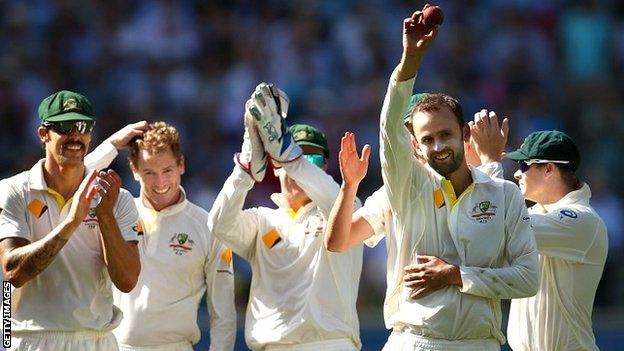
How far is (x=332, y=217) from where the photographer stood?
6.46 metres

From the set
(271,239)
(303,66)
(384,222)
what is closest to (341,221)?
(384,222)

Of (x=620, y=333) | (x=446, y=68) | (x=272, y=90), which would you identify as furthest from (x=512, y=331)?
(x=446, y=68)

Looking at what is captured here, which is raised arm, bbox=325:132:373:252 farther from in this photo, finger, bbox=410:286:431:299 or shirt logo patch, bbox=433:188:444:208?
finger, bbox=410:286:431:299

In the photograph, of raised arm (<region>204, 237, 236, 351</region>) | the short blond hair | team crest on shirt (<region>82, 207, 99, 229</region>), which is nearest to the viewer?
team crest on shirt (<region>82, 207, 99, 229</region>)

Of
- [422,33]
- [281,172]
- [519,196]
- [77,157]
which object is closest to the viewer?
[422,33]

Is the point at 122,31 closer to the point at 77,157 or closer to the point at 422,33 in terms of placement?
the point at 77,157

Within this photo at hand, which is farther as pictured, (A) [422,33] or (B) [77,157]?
(B) [77,157]

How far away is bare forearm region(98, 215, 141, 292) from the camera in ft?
21.5

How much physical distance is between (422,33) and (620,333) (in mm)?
5824

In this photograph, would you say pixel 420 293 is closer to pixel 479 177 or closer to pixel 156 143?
pixel 479 177

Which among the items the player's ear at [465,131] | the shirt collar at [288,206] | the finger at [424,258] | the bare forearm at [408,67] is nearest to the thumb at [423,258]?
the finger at [424,258]

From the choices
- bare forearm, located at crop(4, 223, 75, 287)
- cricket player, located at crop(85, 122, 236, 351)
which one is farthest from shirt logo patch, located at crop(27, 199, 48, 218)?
cricket player, located at crop(85, 122, 236, 351)

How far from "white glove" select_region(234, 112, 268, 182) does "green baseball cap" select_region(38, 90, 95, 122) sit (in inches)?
29.4

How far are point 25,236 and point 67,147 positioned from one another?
0.46m
